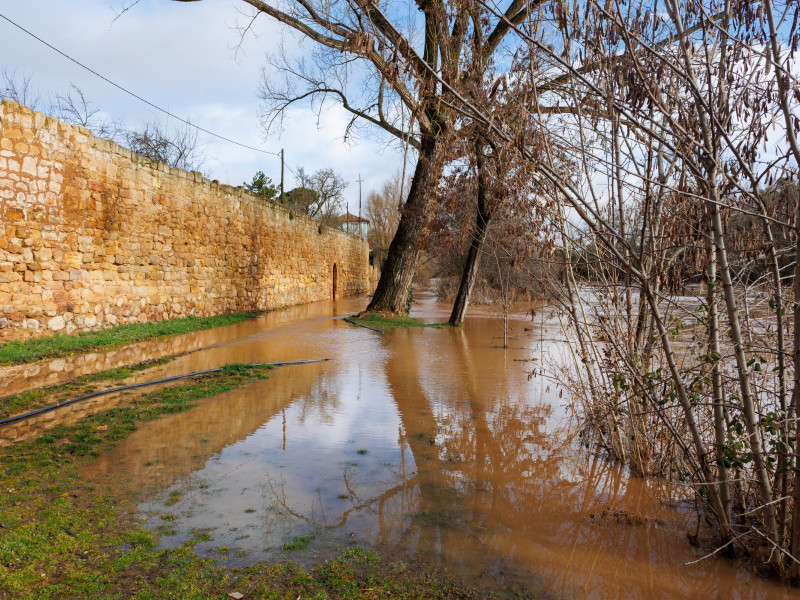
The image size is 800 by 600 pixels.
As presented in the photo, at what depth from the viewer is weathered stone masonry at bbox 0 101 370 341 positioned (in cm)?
806

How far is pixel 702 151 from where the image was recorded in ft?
8.87

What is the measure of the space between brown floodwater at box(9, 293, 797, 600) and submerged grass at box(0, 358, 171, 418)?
4.55 ft

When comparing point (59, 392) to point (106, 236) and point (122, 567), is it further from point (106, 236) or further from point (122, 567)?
point (106, 236)

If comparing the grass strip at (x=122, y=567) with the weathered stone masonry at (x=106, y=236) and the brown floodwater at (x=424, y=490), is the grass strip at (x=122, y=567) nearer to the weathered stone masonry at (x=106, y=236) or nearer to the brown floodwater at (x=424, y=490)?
the brown floodwater at (x=424, y=490)

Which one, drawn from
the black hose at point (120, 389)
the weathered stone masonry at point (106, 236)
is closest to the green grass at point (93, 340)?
the weathered stone masonry at point (106, 236)

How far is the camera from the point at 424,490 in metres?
3.67

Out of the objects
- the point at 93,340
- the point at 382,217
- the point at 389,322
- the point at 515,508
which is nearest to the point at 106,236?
the point at 93,340

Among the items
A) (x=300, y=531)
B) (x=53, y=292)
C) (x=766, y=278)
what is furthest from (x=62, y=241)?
(x=766, y=278)

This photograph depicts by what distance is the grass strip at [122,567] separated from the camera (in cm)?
239

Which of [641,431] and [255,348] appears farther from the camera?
[255,348]

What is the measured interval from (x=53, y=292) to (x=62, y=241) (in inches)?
34.9

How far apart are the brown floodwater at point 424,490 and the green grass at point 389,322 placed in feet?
20.6

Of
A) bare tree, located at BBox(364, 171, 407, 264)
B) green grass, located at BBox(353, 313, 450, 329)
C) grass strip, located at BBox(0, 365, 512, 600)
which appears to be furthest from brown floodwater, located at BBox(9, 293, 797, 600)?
bare tree, located at BBox(364, 171, 407, 264)

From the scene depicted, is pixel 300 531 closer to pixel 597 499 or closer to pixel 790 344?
pixel 597 499
